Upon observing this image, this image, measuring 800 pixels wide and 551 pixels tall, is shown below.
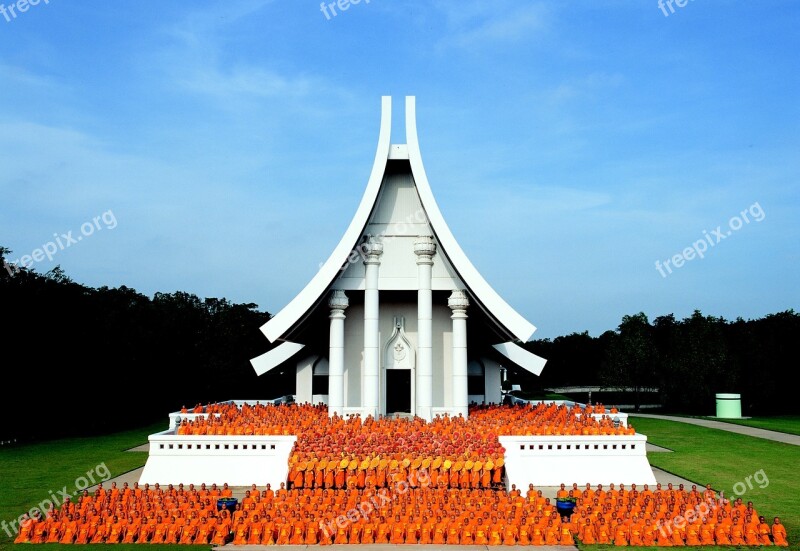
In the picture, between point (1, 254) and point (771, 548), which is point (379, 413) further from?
point (1, 254)

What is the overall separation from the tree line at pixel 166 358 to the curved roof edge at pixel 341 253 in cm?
1247

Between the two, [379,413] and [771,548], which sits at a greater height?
[379,413]

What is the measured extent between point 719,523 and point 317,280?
11.2 metres

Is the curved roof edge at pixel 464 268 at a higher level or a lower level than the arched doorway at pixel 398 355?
higher

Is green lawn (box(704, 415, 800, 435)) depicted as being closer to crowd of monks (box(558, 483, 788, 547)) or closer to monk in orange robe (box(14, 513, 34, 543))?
crowd of monks (box(558, 483, 788, 547))

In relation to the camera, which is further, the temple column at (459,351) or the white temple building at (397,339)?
the temple column at (459,351)

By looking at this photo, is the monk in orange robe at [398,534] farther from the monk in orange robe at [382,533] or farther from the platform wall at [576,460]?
the platform wall at [576,460]

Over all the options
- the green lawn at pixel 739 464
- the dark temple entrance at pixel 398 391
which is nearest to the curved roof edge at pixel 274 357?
the dark temple entrance at pixel 398 391

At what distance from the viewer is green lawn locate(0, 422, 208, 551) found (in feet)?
42.8

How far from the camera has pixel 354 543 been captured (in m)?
10.6

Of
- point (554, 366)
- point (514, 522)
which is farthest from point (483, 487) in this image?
point (554, 366)

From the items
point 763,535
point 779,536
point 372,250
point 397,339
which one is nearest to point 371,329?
point 397,339

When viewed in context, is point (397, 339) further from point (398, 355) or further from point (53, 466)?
point (53, 466)

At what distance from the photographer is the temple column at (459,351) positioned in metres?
18.8
